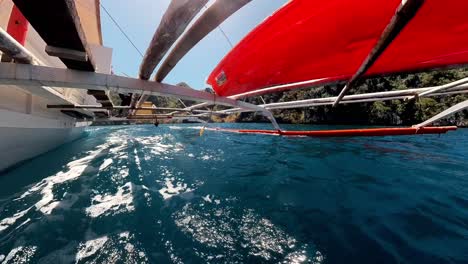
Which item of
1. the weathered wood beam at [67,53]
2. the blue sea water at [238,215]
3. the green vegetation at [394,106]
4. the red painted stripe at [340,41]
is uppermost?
the green vegetation at [394,106]

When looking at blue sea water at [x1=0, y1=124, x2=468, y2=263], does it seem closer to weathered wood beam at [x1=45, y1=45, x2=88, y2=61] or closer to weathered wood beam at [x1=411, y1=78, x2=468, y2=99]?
weathered wood beam at [x1=411, y1=78, x2=468, y2=99]

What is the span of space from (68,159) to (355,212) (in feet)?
29.0

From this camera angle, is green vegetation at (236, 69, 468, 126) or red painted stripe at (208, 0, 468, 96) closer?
red painted stripe at (208, 0, 468, 96)

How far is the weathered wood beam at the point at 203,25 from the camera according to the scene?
4.28ft

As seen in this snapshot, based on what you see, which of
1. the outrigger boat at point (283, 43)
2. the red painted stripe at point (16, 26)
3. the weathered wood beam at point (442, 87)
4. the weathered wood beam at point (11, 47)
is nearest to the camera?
the outrigger boat at point (283, 43)

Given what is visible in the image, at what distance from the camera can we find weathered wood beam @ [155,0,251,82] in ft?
4.28

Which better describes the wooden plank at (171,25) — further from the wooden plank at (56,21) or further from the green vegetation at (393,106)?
the green vegetation at (393,106)

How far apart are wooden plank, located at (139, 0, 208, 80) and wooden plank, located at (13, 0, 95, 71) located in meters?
0.64

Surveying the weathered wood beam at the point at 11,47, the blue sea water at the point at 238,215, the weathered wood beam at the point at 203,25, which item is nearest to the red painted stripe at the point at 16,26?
the weathered wood beam at the point at 11,47

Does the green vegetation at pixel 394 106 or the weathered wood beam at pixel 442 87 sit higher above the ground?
the green vegetation at pixel 394 106

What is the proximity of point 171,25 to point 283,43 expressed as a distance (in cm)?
184

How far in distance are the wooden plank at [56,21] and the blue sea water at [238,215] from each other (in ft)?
7.98

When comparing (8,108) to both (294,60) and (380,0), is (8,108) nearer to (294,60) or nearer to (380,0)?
(294,60)

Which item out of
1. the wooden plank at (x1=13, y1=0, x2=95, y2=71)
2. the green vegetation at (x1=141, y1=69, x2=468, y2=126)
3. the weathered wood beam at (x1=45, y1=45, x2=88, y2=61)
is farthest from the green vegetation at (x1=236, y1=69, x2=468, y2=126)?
the wooden plank at (x1=13, y1=0, x2=95, y2=71)
